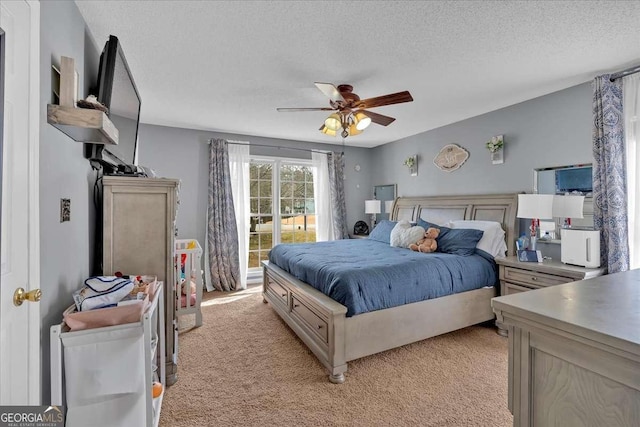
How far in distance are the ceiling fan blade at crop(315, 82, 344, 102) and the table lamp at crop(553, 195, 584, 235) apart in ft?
7.43

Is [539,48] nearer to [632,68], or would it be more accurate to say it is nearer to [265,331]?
[632,68]

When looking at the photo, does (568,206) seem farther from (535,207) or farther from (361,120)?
(361,120)

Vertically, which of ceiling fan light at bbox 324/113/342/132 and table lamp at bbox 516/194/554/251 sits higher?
ceiling fan light at bbox 324/113/342/132

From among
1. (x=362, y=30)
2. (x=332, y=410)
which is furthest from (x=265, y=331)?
(x=362, y=30)

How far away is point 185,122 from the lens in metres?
4.18

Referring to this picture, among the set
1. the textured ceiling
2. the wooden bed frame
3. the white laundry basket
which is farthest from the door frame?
the white laundry basket

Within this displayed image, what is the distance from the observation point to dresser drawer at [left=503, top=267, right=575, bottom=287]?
104 inches

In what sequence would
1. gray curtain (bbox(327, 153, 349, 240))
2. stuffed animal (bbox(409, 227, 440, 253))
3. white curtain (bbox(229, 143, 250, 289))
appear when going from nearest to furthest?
stuffed animal (bbox(409, 227, 440, 253)) → white curtain (bbox(229, 143, 250, 289)) → gray curtain (bbox(327, 153, 349, 240))

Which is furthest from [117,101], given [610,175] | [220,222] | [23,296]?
[610,175]

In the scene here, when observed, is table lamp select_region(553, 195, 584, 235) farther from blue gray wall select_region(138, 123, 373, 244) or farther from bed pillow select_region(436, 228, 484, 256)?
blue gray wall select_region(138, 123, 373, 244)

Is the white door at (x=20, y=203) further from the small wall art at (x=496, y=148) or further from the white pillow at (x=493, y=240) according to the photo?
the small wall art at (x=496, y=148)

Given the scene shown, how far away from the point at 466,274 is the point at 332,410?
1855mm

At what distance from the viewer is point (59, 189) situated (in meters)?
1.51

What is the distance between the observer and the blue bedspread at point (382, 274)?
2.38 m
